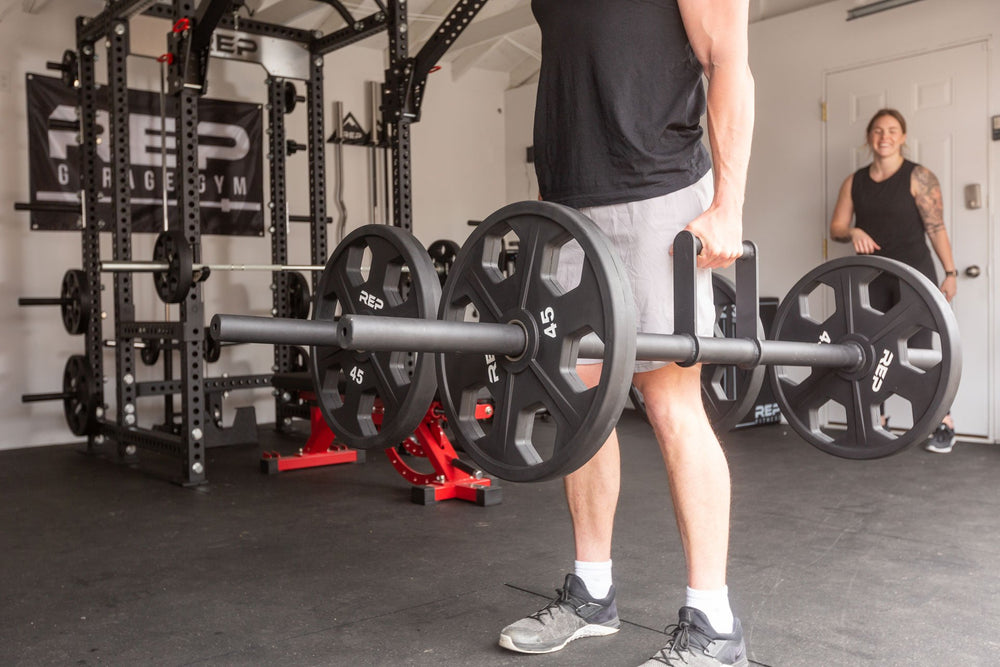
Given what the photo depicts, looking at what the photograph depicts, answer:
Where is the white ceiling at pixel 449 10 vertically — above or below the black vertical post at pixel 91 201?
above

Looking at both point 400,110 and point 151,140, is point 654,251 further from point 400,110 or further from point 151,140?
point 151,140

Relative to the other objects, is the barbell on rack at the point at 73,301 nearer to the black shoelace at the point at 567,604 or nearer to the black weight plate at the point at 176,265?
the black weight plate at the point at 176,265

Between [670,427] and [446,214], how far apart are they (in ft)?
14.8

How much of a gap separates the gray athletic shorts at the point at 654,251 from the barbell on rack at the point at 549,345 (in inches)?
3.9

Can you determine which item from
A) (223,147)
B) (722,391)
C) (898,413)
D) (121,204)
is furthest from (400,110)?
(898,413)

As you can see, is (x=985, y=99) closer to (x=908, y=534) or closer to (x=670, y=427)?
(x=908, y=534)

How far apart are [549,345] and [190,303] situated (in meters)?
2.44

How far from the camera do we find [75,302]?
4.05m

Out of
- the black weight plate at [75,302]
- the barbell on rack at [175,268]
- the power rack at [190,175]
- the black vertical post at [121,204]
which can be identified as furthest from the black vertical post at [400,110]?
the black weight plate at [75,302]

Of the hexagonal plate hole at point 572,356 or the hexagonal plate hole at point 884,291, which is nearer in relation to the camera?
the hexagonal plate hole at point 572,356

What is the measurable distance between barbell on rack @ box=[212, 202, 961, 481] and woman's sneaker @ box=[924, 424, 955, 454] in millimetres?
2484

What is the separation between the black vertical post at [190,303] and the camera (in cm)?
337

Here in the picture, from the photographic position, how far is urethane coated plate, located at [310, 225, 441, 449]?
1415 millimetres

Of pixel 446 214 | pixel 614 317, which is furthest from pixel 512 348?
pixel 446 214
